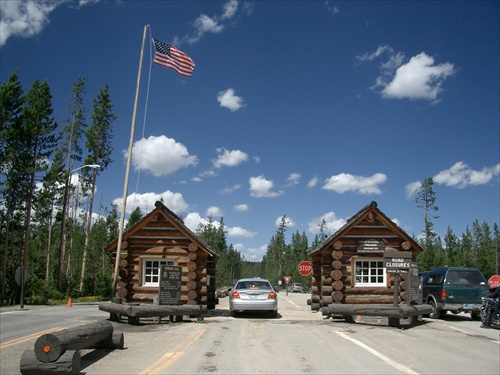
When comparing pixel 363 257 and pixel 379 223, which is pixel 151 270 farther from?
pixel 379 223

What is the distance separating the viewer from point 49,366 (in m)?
7.56

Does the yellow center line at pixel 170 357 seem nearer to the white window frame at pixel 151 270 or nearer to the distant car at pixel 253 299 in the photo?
the distant car at pixel 253 299

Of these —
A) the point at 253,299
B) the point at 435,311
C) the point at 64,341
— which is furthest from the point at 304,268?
the point at 64,341

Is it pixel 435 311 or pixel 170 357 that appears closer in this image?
pixel 170 357

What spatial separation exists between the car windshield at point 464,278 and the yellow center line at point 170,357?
11.2 meters

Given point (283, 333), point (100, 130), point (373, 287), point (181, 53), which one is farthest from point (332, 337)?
point (100, 130)

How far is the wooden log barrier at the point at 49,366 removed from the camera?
7520 millimetres

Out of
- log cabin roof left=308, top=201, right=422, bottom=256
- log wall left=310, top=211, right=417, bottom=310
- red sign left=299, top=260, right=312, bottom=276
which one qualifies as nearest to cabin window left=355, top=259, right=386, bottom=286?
log wall left=310, top=211, right=417, bottom=310

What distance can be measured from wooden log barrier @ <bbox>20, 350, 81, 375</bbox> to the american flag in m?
13.3

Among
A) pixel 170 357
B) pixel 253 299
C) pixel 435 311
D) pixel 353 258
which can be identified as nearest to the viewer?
pixel 170 357

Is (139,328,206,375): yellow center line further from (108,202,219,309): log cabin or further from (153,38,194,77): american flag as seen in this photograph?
(153,38,194,77): american flag

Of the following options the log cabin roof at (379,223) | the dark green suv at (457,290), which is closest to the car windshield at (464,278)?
the dark green suv at (457,290)

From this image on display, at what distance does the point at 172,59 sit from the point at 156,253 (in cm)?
815

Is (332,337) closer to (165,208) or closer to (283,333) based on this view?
(283,333)
